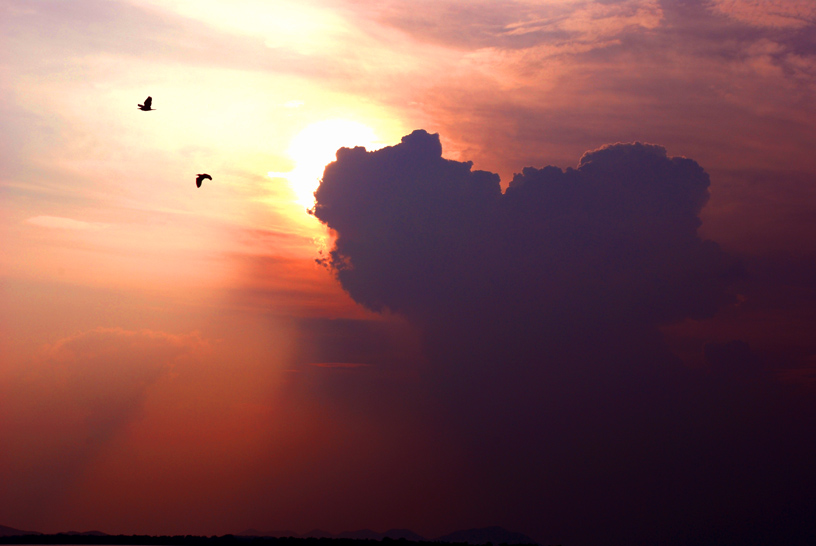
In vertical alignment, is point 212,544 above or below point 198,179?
below

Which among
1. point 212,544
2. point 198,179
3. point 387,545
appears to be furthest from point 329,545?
point 198,179

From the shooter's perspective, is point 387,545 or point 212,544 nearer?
point 387,545

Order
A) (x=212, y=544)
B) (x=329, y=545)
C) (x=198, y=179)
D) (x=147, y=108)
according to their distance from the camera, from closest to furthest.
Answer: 1. (x=147, y=108)
2. (x=198, y=179)
3. (x=329, y=545)
4. (x=212, y=544)

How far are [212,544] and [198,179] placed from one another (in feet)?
600

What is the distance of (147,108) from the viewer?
17.2m

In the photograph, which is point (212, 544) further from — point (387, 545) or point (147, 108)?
point (147, 108)

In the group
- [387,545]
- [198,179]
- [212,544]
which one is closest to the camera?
[198,179]

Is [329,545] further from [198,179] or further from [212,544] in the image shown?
[198,179]

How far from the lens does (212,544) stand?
180 metres

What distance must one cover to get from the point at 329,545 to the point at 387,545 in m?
29.2

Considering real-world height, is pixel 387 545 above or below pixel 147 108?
below

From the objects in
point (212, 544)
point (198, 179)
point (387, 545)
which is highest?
point (198, 179)

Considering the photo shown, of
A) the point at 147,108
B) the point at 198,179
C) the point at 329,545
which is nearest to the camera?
the point at 147,108

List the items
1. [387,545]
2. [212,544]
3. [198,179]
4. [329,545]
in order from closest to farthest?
[198,179] → [387,545] → [329,545] → [212,544]
